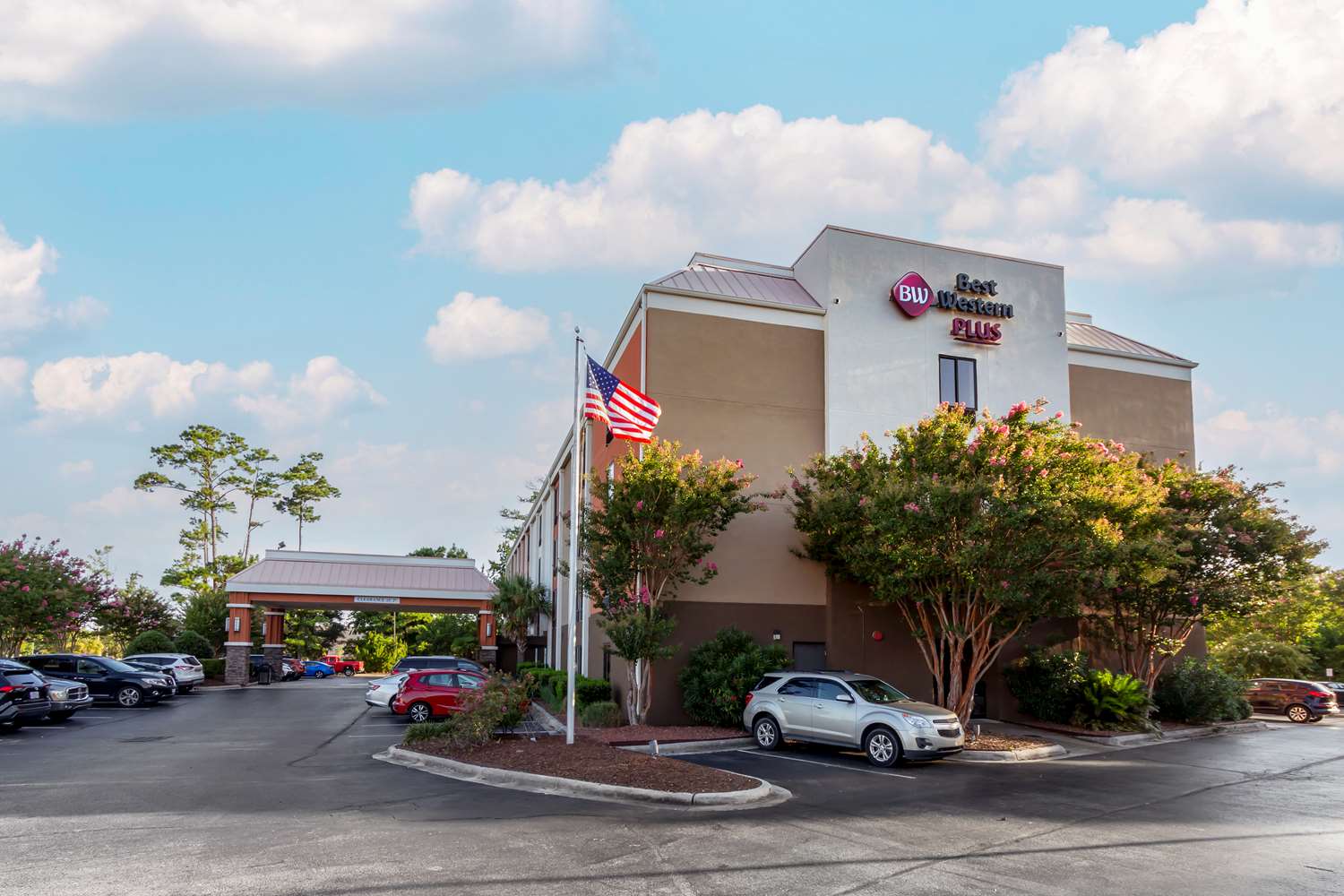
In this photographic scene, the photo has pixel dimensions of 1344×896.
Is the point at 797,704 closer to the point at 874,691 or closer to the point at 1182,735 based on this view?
the point at 874,691

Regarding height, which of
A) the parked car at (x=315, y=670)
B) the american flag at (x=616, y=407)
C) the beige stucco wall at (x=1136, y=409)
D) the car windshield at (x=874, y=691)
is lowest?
the parked car at (x=315, y=670)

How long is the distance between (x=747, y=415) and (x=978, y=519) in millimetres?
7057

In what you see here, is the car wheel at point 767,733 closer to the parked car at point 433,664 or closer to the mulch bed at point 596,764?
the mulch bed at point 596,764

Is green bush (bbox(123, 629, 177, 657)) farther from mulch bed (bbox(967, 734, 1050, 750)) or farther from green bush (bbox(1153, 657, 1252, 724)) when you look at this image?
green bush (bbox(1153, 657, 1252, 724))

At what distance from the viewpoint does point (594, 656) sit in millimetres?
28281

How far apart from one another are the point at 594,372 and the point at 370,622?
66.5 metres

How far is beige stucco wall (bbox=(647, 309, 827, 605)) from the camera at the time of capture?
24.6 meters

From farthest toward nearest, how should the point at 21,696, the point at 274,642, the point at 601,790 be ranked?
the point at 274,642 → the point at 21,696 → the point at 601,790

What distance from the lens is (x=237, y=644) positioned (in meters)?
44.6

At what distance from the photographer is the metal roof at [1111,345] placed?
1206 inches

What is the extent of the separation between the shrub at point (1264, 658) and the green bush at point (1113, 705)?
20.1 meters

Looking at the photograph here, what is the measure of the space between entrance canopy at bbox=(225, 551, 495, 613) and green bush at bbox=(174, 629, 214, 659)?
411 cm

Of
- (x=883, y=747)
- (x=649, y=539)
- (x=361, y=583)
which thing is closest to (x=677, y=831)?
(x=883, y=747)

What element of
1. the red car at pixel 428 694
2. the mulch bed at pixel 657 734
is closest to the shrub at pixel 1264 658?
the mulch bed at pixel 657 734
